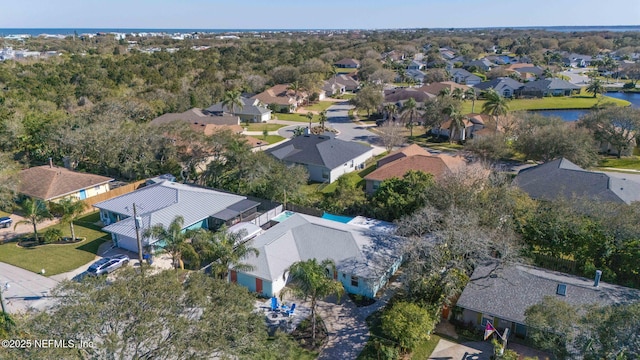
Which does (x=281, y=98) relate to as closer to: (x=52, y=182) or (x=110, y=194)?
(x=110, y=194)

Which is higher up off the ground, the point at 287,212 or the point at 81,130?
the point at 81,130

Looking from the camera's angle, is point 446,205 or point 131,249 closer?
point 446,205

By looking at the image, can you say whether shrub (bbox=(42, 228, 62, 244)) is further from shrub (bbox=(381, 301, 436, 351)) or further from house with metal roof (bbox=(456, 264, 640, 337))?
house with metal roof (bbox=(456, 264, 640, 337))

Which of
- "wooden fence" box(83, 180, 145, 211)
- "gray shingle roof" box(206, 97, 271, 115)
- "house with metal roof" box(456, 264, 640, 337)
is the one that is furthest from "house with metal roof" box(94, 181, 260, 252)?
"gray shingle roof" box(206, 97, 271, 115)

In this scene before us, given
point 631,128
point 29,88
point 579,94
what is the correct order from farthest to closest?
point 579,94 < point 29,88 < point 631,128

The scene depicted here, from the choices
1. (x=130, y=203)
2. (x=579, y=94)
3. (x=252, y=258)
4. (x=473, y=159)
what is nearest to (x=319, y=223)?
(x=252, y=258)

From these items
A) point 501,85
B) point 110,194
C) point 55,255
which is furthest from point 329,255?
point 501,85

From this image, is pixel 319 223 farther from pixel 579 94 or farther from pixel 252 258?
pixel 579 94
